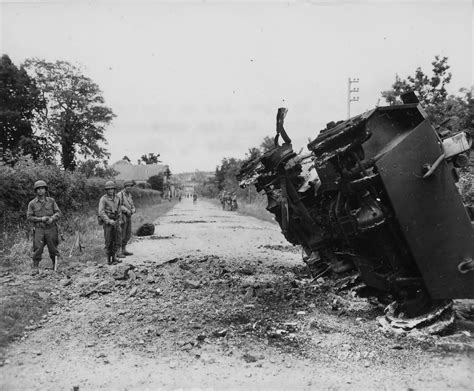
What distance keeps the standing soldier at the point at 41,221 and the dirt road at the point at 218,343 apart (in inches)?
62.5

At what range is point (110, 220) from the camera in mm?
9844

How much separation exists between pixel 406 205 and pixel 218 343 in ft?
7.94

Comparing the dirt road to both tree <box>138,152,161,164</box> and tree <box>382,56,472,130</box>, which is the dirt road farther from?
tree <box>138,152,161,164</box>

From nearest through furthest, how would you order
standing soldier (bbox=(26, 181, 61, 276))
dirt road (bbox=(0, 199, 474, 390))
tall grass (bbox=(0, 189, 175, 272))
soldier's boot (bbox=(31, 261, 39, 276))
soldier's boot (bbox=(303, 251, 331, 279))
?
dirt road (bbox=(0, 199, 474, 390)) → soldier's boot (bbox=(303, 251, 331, 279)) → soldier's boot (bbox=(31, 261, 39, 276)) → standing soldier (bbox=(26, 181, 61, 276)) → tall grass (bbox=(0, 189, 175, 272))

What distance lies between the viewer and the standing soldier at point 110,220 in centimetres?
984

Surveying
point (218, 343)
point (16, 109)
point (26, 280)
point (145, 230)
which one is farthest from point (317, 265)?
point (16, 109)

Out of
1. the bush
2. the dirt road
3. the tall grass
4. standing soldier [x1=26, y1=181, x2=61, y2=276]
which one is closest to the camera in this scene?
the dirt road

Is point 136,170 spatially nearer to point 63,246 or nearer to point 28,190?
point 28,190

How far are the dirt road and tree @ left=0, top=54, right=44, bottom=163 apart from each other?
34306 mm

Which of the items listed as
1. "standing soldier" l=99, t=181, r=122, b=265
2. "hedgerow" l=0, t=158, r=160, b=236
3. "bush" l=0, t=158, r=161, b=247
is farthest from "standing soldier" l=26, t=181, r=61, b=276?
"hedgerow" l=0, t=158, r=160, b=236

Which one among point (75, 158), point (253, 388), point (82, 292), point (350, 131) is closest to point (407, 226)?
point (350, 131)

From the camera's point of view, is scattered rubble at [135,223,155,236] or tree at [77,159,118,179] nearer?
scattered rubble at [135,223,155,236]

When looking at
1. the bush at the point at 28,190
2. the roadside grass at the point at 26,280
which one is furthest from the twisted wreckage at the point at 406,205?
the bush at the point at 28,190

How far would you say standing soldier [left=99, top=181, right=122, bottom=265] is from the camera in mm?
9844
